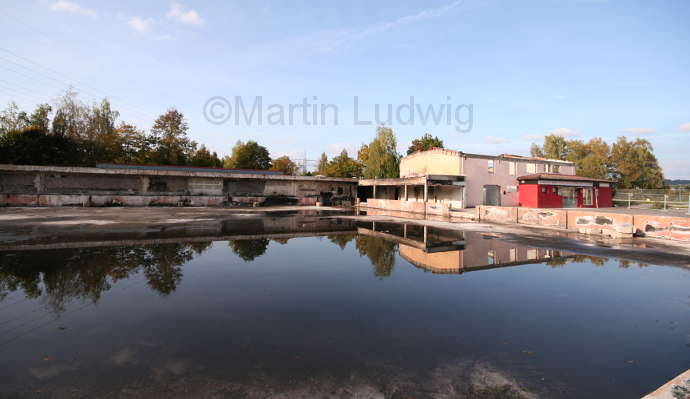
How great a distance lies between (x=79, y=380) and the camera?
3645mm

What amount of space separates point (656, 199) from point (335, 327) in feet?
139

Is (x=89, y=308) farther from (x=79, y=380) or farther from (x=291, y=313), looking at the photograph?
(x=291, y=313)

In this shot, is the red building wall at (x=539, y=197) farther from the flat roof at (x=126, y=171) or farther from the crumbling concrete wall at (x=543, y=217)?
the flat roof at (x=126, y=171)

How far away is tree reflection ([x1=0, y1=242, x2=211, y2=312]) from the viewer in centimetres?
682

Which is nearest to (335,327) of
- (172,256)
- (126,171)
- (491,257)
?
(172,256)

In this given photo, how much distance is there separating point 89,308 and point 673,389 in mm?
8542

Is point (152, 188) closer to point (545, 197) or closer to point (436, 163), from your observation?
point (436, 163)

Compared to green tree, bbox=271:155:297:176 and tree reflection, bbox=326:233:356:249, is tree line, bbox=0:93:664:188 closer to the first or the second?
green tree, bbox=271:155:297:176


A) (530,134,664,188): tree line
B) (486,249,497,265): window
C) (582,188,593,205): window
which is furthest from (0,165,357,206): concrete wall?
(530,134,664,188): tree line

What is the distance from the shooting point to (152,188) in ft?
123

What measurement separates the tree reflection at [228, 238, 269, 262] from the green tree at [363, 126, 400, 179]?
4178 centimetres

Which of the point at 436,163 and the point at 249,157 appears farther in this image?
the point at 249,157

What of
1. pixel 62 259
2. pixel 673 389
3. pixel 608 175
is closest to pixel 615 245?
pixel 673 389

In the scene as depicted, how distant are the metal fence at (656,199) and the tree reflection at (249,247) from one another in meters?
39.3
